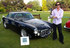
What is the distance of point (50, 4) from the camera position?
196 feet

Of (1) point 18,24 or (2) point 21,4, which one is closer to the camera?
(1) point 18,24

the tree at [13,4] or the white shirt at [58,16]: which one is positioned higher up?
the tree at [13,4]

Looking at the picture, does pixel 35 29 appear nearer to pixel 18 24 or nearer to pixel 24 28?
pixel 24 28

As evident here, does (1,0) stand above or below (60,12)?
above

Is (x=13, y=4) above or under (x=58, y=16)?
above

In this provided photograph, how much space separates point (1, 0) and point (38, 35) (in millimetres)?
49380

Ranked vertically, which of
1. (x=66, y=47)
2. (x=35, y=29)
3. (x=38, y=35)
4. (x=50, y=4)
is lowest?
(x=66, y=47)

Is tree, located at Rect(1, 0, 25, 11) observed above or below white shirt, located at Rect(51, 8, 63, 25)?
above

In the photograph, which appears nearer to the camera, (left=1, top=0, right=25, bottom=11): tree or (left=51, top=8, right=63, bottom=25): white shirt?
(left=51, top=8, right=63, bottom=25): white shirt

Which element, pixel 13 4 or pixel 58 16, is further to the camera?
pixel 13 4

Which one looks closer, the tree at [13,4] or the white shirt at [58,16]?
the white shirt at [58,16]

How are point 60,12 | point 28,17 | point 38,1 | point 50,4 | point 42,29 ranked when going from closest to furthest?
point 60,12 < point 42,29 < point 28,17 < point 50,4 < point 38,1

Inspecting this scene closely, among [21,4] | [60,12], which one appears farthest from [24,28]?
[21,4]

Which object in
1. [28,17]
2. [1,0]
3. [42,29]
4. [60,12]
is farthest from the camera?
[1,0]
